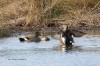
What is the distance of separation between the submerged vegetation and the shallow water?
213cm

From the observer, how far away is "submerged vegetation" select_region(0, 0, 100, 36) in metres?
18.7

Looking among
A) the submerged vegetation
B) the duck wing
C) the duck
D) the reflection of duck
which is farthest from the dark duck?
Answer: the submerged vegetation

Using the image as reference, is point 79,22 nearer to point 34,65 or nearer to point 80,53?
point 80,53

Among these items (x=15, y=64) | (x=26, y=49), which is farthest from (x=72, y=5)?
(x=15, y=64)

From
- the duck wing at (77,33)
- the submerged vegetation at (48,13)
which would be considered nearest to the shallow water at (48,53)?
the duck wing at (77,33)

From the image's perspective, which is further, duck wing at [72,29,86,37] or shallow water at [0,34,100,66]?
duck wing at [72,29,86,37]

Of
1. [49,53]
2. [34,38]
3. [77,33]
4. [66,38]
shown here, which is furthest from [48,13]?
[49,53]

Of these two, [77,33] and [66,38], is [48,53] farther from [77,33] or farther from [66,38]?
[77,33]

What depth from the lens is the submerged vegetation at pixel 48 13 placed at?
61.5 ft

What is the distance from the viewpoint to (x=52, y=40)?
1638cm

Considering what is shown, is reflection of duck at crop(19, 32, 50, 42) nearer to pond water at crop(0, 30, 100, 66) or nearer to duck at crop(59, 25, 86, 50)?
pond water at crop(0, 30, 100, 66)

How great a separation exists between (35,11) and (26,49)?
4.36m

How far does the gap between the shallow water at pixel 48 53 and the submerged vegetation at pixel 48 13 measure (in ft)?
7.00

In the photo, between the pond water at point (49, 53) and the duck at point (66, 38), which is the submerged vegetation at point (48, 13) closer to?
the pond water at point (49, 53)
